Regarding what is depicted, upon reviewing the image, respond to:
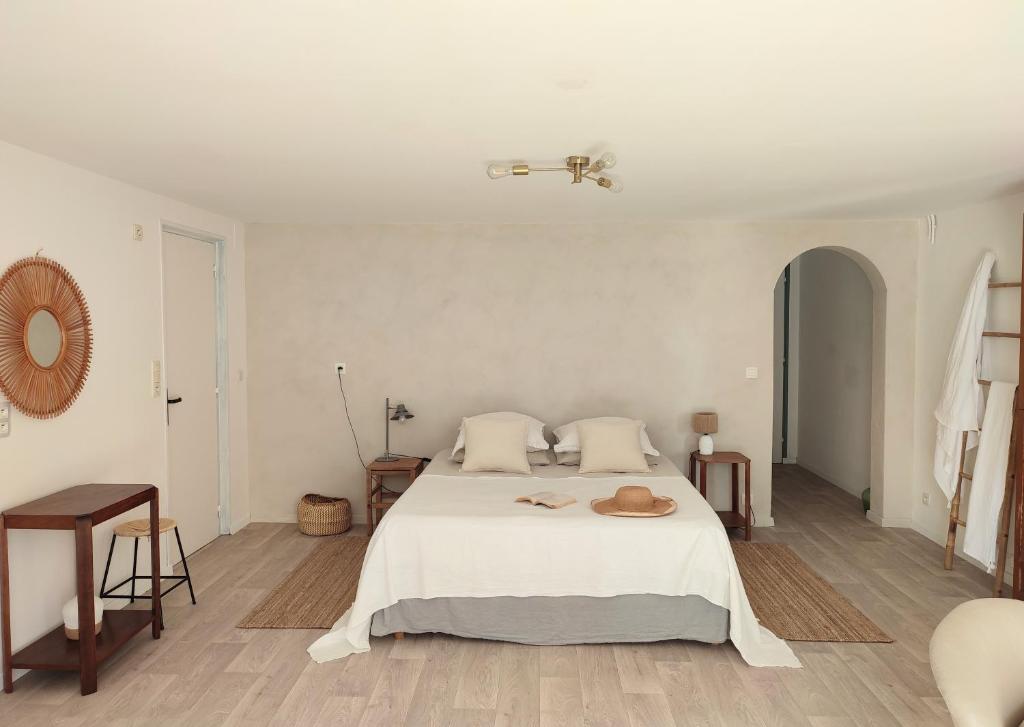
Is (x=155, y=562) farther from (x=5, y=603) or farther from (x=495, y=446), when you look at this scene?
(x=495, y=446)

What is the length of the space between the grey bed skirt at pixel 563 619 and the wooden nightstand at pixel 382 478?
1.76 metres

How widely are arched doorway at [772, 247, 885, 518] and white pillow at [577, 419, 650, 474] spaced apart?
6.77 ft

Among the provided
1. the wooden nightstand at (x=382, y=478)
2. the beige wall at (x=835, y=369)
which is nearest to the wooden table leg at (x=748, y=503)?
the beige wall at (x=835, y=369)

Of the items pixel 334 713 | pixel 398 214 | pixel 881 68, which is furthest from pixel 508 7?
pixel 398 214

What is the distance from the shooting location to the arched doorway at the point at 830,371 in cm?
579

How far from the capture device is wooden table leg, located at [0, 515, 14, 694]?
120 inches

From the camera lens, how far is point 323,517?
5.41 m

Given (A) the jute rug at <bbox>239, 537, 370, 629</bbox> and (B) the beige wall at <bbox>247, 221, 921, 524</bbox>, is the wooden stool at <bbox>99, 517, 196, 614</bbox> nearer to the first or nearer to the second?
(A) the jute rug at <bbox>239, 537, 370, 629</bbox>

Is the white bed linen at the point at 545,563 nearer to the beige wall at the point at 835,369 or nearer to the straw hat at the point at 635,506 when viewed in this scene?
the straw hat at the point at 635,506

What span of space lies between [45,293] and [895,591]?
4773 millimetres

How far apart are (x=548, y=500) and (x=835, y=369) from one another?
4.17 m

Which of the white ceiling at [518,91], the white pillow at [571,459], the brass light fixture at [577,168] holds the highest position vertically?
the white ceiling at [518,91]

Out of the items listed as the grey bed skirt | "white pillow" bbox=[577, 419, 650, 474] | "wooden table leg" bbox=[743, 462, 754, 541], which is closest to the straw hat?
the grey bed skirt

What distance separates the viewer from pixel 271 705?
303cm
